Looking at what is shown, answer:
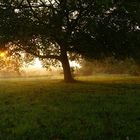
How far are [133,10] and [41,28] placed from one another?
27.5ft

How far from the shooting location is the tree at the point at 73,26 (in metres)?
30.8

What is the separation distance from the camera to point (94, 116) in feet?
48.7

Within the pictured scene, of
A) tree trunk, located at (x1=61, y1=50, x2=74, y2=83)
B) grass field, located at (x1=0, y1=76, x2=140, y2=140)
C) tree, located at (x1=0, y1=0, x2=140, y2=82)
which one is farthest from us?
Answer: tree trunk, located at (x1=61, y1=50, x2=74, y2=83)

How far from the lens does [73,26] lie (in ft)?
119

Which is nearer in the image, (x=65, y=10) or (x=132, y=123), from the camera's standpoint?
(x=132, y=123)

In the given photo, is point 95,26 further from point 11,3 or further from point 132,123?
point 132,123

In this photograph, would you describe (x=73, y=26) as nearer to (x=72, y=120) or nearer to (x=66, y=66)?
(x=66, y=66)

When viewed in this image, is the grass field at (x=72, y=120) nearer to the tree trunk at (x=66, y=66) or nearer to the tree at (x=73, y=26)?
the tree at (x=73, y=26)

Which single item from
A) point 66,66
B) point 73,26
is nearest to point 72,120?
point 73,26

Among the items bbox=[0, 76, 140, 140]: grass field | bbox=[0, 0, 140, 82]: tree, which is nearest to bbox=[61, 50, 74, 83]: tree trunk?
bbox=[0, 0, 140, 82]: tree

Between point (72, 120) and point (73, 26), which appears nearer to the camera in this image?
point (72, 120)

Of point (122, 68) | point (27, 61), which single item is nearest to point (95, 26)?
point (27, 61)

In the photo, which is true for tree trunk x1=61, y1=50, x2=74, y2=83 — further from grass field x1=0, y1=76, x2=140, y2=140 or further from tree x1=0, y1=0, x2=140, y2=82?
grass field x1=0, y1=76, x2=140, y2=140

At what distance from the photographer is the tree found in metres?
30.8
